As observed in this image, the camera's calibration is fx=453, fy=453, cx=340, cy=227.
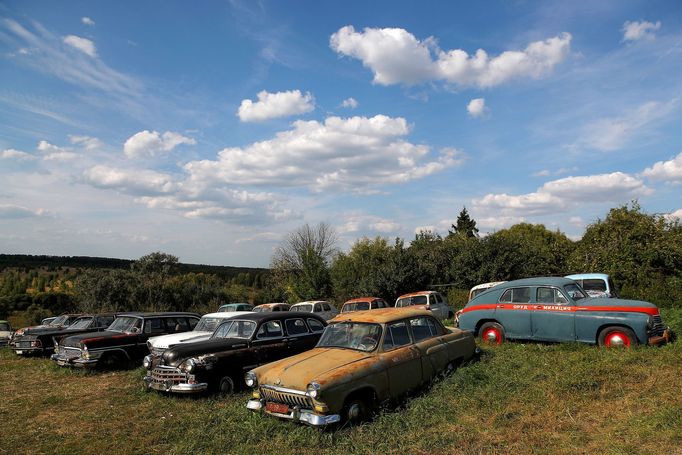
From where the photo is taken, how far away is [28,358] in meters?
15.6

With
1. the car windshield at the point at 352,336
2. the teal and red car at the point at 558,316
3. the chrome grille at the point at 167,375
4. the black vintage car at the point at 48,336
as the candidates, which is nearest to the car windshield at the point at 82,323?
the black vintage car at the point at 48,336

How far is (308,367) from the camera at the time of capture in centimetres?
671

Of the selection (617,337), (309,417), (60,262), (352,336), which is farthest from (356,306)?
(60,262)

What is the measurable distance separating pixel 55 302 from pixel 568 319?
43252 mm

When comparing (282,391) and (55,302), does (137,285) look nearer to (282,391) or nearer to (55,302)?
(55,302)

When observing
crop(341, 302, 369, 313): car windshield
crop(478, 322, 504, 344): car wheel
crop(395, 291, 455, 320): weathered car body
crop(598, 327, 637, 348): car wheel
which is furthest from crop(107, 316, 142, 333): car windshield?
crop(598, 327, 637, 348): car wheel

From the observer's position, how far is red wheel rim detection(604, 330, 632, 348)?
9518 mm

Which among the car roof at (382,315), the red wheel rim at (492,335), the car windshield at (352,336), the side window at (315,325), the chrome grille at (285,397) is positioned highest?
the car roof at (382,315)

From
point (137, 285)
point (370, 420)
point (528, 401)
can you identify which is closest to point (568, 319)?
point (528, 401)

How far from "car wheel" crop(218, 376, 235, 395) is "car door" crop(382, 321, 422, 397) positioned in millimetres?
3518

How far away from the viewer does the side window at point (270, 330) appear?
31.4 feet

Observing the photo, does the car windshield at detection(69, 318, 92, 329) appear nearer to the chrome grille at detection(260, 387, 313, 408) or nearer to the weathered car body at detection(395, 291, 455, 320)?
the weathered car body at detection(395, 291, 455, 320)

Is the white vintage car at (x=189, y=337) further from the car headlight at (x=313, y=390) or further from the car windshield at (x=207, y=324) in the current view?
the car headlight at (x=313, y=390)

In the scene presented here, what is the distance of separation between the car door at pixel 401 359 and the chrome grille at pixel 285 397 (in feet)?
4.65
